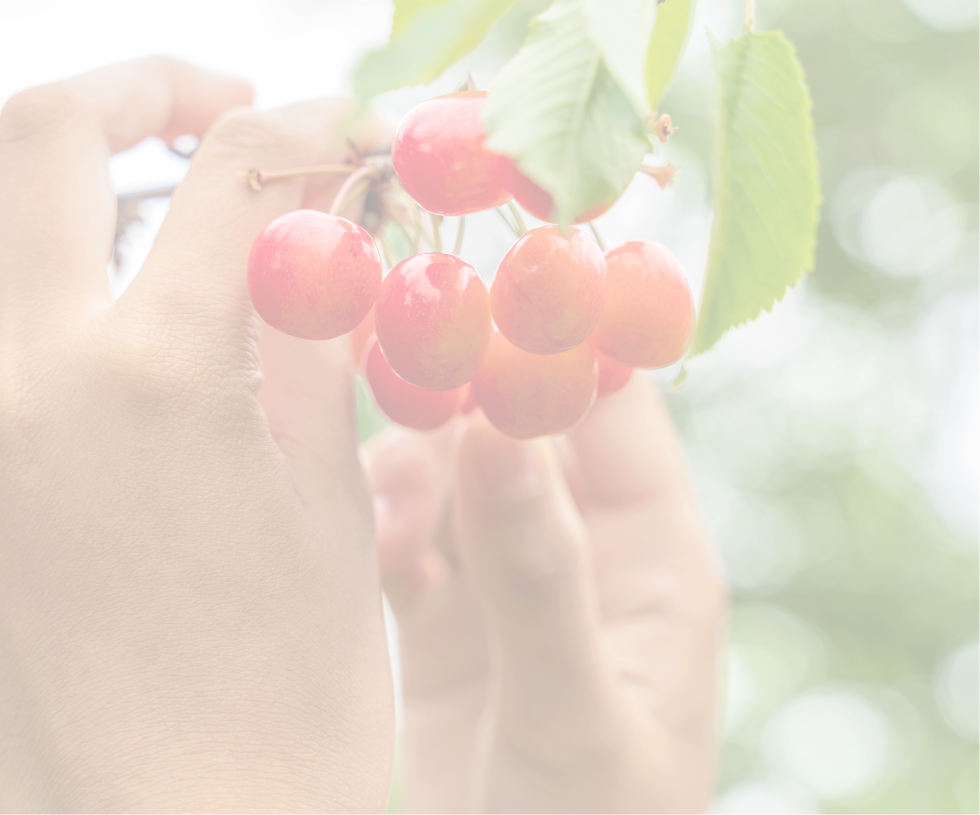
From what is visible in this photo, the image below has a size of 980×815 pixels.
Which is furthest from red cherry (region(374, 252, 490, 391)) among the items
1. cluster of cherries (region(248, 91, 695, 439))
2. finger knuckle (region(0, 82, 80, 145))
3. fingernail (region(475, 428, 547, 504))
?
finger knuckle (region(0, 82, 80, 145))

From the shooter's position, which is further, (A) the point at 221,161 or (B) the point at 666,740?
(B) the point at 666,740

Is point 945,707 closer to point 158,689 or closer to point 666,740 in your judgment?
point 666,740

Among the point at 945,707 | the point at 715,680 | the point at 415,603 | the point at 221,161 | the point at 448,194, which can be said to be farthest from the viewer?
the point at 945,707

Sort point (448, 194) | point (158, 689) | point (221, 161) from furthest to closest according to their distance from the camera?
point (221, 161) < point (158, 689) < point (448, 194)

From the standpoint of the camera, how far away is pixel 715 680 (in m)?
1.25

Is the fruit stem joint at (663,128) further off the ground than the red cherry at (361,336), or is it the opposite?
the fruit stem joint at (663,128)

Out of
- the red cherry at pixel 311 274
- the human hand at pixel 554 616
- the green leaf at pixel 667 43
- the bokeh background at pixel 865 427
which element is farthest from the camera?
the bokeh background at pixel 865 427

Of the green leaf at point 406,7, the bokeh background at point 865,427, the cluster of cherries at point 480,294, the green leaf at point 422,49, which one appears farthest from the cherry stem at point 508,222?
the bokeh background at point 865,427

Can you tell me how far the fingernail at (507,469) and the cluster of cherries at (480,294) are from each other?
0.77 ft

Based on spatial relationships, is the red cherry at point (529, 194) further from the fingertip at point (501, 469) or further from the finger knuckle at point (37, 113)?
the finger knuckle at point (37, 113)

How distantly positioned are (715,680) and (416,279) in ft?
3.28

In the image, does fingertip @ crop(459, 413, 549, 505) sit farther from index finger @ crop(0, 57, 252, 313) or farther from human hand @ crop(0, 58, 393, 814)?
index finger @ crop(0, 57, 252, 313)

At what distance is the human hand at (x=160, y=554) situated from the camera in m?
0.67

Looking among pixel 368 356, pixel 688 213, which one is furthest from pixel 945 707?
pixel 368 356
